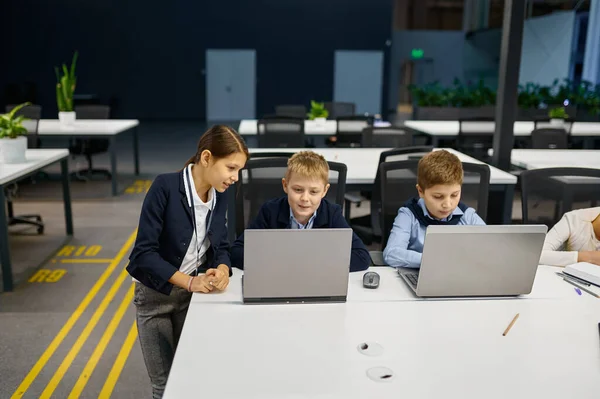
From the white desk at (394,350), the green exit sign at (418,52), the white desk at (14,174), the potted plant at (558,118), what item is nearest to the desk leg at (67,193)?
the white desk at (14,174)

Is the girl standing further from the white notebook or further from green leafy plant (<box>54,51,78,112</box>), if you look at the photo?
green leafy plant (<box>54,51,78,112</box>)

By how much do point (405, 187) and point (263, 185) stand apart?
766 millimetres

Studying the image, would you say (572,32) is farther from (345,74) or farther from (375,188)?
(375,188)

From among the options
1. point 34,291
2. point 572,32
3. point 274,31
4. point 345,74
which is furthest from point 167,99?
point 34,291

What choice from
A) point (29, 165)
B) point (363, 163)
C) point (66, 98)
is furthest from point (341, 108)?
point (29, 165)

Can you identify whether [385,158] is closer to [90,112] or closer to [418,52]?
[90,112]

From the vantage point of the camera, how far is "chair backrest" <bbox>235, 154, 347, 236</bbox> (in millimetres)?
2734

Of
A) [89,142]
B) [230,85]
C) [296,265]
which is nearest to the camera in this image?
[296,265]

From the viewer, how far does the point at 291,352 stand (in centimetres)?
147

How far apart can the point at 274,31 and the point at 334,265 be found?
13839 mm

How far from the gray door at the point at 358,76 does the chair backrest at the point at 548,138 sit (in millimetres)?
9618

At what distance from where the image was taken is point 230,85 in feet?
49.0

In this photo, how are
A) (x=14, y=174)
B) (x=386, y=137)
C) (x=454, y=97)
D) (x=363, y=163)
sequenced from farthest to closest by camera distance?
1. (x=454, y=97)
2. (x=386, y=137)
3. (x=363, y=163)
4. (x=14, y=174)

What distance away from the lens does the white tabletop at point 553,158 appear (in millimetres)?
4136
